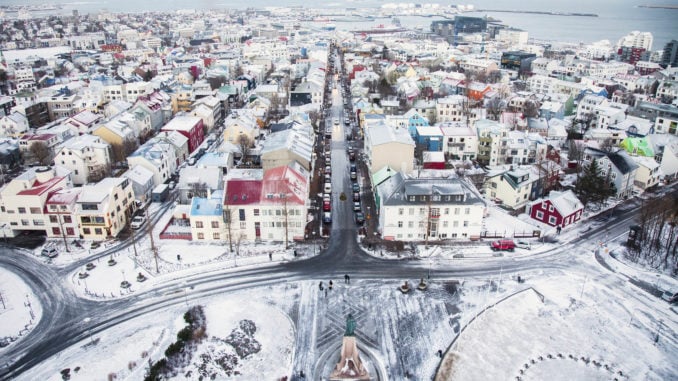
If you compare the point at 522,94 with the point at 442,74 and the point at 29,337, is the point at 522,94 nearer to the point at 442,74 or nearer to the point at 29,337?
the point at 442,74

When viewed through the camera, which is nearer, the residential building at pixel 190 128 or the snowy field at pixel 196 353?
the snowy field at pixel 196 353

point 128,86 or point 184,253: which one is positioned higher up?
point 128,86

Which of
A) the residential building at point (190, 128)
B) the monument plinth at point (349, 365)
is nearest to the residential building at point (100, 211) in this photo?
the residential building at point (190, 128)

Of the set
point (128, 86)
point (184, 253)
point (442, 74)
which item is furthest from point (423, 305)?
point (442, 74)

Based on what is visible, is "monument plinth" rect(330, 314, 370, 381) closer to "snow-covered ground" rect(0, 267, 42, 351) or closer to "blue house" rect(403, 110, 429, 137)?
"snow-covered ground" rect(0, 267, 42, 351)

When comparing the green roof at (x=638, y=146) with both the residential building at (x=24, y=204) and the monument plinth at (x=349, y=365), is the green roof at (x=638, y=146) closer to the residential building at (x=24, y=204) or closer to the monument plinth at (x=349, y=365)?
the monument plinth at (x=349, y=365)

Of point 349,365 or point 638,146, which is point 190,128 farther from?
point 638,146
